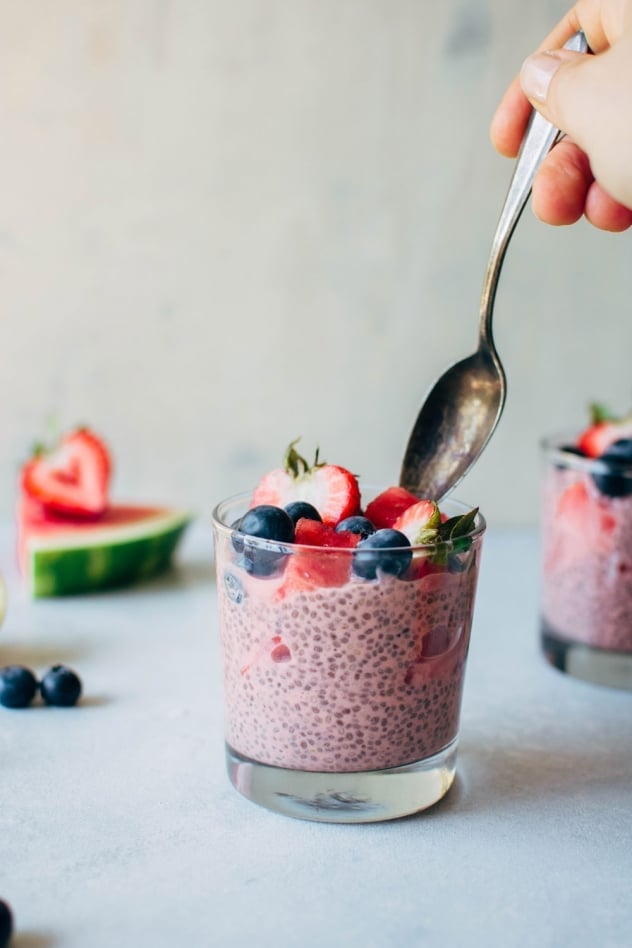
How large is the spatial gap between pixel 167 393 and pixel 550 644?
36.4 inches

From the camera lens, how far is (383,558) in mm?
793

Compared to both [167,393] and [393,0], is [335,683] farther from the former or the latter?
[393,0]

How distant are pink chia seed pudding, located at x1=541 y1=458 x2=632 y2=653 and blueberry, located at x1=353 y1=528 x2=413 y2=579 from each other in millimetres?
458

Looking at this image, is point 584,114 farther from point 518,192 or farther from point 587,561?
point 587,561

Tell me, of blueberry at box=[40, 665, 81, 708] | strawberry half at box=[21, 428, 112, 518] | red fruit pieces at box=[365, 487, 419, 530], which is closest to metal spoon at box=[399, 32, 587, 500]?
red fruit pieces at box=[365, 487, 419, 530]

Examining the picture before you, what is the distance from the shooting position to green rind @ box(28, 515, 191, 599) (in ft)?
4.85

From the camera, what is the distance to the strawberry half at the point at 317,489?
0.89m

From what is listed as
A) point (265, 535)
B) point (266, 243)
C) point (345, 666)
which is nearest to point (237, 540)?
point (265, 535)

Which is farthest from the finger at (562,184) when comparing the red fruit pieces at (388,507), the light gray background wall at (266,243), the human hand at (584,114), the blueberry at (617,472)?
the light gray background wall at (266,243)

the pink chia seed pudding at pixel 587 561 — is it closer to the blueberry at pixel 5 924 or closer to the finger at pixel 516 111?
the finger at pixel 516 111

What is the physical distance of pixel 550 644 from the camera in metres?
1.27

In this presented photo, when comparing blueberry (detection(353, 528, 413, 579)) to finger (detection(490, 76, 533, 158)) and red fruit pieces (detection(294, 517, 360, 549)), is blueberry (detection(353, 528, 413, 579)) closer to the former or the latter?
red fruit pieces (detection(294, 517, 360, 549))

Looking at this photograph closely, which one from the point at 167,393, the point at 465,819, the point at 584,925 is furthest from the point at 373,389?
the point at 584,925

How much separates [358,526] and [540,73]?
450mm
